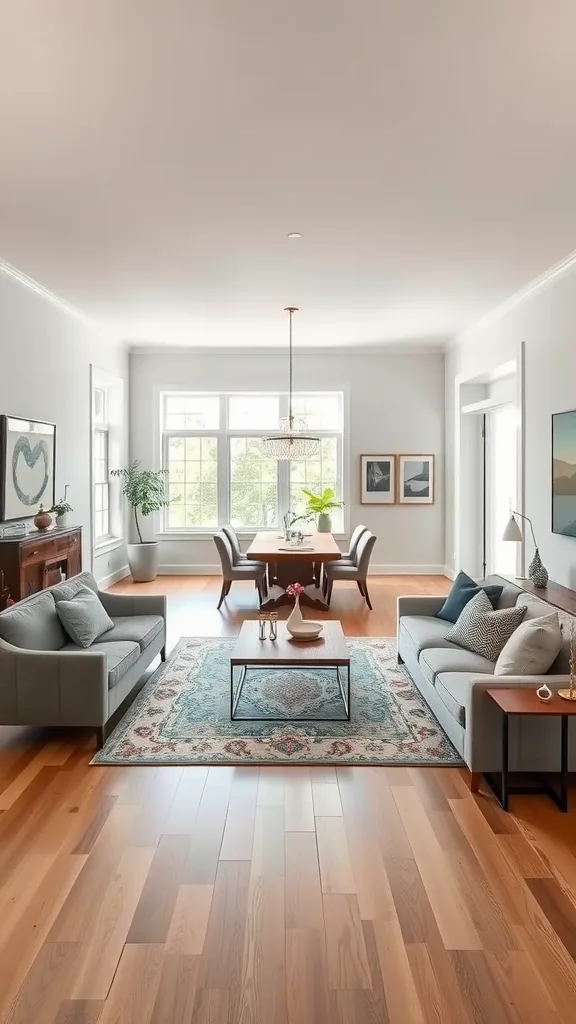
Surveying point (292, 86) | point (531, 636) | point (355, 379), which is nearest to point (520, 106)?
point (292, 86)

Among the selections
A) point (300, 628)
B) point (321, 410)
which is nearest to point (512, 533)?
point (300, 628)

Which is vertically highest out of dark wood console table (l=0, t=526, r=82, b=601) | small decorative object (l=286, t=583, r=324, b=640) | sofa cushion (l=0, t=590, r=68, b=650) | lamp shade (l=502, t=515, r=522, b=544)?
lamp shade (l=502, t=515, r=522, b=544)

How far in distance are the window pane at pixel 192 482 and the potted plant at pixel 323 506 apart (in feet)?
4.40

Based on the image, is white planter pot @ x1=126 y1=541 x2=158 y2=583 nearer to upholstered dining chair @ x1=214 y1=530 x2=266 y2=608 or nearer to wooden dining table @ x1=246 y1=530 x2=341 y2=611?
wooden dining table @ x1=246 y1=530 x2=341 y2=611

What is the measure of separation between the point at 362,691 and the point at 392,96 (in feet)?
11.1

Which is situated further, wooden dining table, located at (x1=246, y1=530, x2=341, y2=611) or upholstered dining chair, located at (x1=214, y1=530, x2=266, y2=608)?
upholstered dining chair, located at (x1=214, y1=530, x2=266, y2=608)

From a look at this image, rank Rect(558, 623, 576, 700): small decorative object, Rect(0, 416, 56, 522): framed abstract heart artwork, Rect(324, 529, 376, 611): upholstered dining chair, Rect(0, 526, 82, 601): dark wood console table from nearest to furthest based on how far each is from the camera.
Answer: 1. Rect(558, 623, 576, 700): small decorative object
2. Rect(0, 526, 82, 601): dark wood console table
3. Rect(0, 416, 56, 522): framed abstract heart artwork
4. Rect(324, 529, 376, 611): upholstered dining chair

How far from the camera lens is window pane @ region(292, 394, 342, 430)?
30.7 feet

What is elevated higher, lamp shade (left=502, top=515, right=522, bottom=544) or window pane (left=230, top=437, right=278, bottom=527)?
window pane (left=230, top=437, right=278, bottom=527)

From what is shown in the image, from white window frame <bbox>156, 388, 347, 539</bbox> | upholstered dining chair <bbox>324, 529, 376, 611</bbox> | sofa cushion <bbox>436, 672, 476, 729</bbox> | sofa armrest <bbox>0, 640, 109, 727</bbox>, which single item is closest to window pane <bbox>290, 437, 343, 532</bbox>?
white window frame <bbox>156, 388, 347, 539</bbox>

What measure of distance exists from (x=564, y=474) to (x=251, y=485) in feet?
16.3

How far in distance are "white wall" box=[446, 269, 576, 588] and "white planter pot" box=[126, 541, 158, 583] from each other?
15.7ft

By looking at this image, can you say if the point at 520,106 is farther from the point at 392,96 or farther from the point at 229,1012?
the point at 229,1012

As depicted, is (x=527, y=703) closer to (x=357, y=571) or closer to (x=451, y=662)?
(x=451, y=662)
